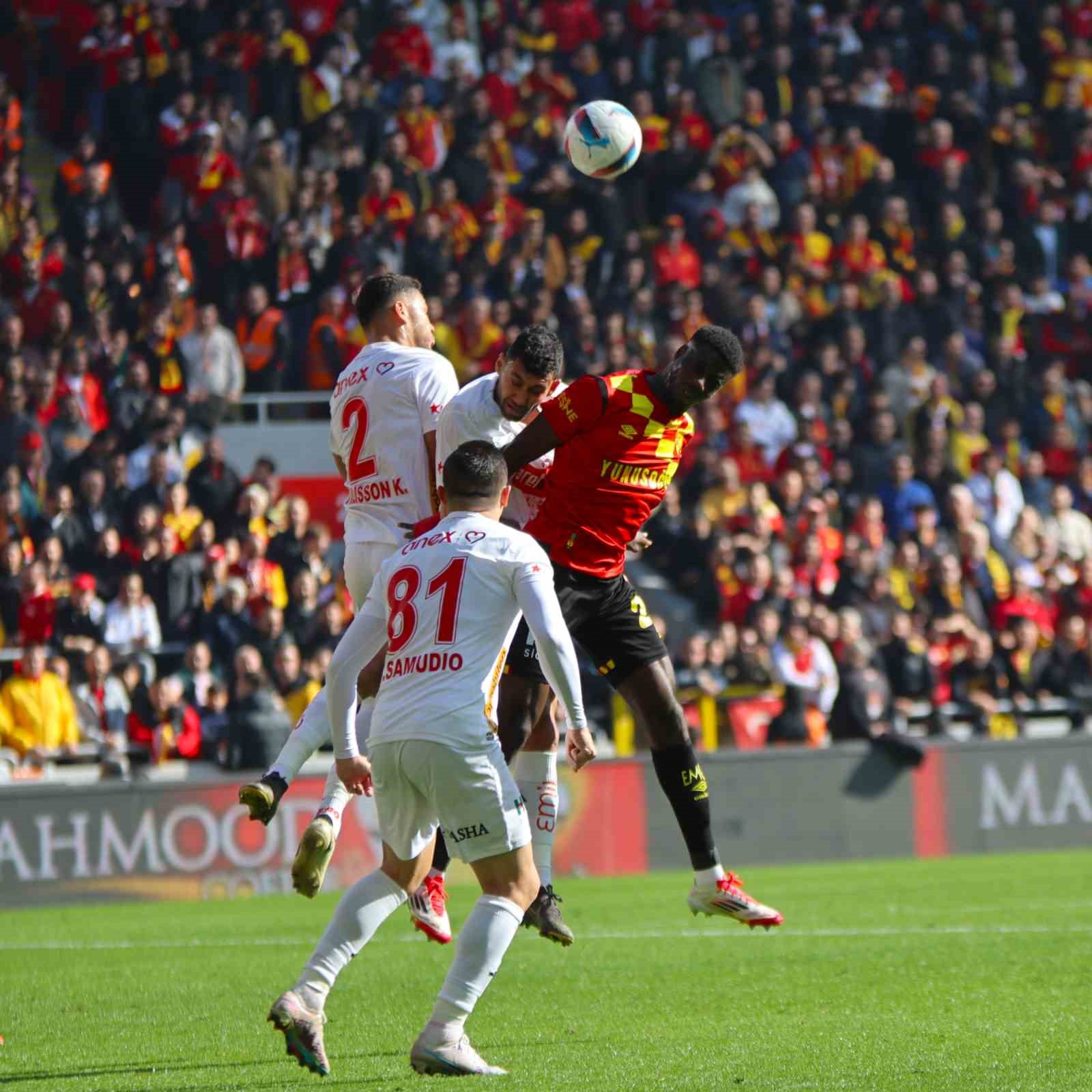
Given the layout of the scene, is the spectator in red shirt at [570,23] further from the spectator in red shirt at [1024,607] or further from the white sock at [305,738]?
the white sock at [305,738]

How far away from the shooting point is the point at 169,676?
15.2 metres

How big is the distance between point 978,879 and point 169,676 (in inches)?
245

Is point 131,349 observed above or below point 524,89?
below

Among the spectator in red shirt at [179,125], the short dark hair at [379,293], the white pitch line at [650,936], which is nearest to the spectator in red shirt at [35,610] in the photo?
the white pitch line at [650,936]

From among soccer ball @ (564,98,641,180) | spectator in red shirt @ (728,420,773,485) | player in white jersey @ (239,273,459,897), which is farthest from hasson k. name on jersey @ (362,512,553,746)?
spectator in red shirt @ (728,420,773,485)

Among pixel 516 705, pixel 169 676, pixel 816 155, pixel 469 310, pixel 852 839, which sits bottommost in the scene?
pixel 852 839

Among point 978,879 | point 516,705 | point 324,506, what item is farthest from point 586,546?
point 324,506

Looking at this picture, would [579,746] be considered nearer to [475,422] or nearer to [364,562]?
[475,422]

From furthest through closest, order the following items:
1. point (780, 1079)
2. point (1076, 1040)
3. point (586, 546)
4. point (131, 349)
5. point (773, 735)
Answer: point (131, 349) < point (773, 735) < point (586, 546) < point (1076, 1040) < point (780, 1079)

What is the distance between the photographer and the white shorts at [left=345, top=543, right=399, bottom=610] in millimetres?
8141

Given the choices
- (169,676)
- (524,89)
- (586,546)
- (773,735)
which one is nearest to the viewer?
(586,546)

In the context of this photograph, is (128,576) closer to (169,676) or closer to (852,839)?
(169,676)

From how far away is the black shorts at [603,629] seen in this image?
26.6 ft

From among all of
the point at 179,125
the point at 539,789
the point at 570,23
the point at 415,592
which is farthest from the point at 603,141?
the point at 570,23
